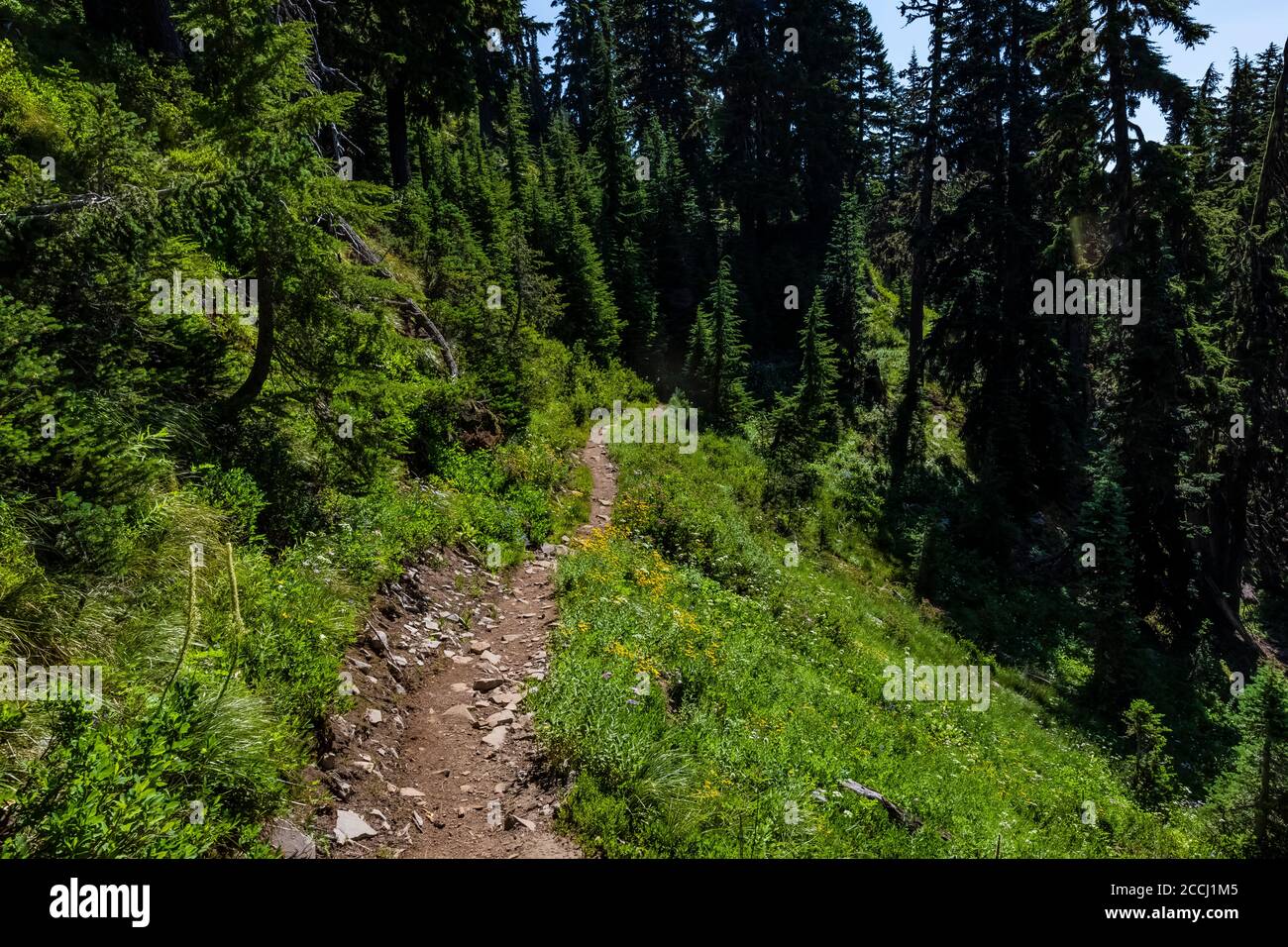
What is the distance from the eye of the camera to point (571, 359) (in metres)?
25.7

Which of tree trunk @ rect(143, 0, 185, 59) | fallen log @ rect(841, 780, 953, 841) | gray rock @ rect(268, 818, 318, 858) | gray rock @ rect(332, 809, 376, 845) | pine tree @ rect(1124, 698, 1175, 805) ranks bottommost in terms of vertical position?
pine tree @ rect(1124, 698, 1175, 805)

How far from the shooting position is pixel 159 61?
40.5 ft

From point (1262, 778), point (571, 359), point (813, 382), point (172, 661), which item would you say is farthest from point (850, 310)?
point (172, 661)

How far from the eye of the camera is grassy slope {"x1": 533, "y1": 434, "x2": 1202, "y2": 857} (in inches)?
264

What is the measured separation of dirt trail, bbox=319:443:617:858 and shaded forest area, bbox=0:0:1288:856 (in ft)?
1.93

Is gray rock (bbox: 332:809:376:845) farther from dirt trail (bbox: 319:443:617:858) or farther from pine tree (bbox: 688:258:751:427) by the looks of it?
pine tree (bbox: 688:258:751:427)

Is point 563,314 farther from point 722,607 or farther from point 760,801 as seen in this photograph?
point 760,801

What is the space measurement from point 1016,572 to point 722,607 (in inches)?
564

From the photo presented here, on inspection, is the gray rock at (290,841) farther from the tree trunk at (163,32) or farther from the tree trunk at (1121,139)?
the tree trunk at (1121,139)

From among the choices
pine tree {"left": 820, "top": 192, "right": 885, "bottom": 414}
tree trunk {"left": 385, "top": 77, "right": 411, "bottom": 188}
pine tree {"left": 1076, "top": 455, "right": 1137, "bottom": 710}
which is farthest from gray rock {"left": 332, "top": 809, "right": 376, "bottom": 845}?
pine tree {"left": 820, "top": 192, "right": 885, "bottom": 414}

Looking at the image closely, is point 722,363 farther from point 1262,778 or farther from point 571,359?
point 1262,778

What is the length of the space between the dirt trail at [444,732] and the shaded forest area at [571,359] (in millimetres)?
587

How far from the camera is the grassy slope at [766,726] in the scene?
264 inches

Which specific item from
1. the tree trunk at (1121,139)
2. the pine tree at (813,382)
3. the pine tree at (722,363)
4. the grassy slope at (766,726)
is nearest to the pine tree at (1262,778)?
the grassy slope at (766,726)
